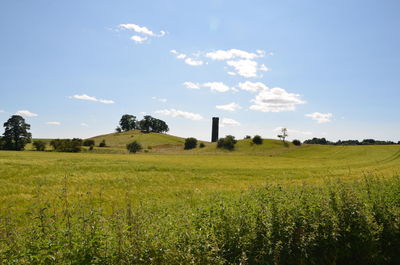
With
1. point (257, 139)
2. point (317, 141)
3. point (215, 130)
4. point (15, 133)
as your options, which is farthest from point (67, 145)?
point (317, 141)

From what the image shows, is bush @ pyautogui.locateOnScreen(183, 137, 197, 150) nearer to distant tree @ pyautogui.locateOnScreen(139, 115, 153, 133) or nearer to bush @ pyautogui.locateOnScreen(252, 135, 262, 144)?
bush @ pyautogui.locateOnScreen(252, 135, 262, 144)

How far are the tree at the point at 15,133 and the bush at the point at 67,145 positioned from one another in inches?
368

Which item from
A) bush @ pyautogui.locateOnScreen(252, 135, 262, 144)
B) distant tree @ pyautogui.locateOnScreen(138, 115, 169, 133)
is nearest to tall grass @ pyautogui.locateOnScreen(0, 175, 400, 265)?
bush @ pyautogui.locateOnScreen(252, 135, 262, 144)

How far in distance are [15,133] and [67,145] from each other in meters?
18.1

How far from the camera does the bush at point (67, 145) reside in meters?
85.1

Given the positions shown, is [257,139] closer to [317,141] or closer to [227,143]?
[227,143]

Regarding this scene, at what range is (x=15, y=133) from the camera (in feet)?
282

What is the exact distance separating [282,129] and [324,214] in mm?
107922

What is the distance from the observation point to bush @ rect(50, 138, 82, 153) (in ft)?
279

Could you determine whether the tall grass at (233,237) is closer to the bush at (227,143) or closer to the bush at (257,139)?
the bush at (227,143)

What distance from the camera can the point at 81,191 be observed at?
56.7ft

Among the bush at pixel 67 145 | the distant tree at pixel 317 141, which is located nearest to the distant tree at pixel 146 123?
the bush at pixel 67 145

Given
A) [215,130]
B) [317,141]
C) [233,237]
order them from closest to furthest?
1. [233,237]
2. [215,130]
3. [317,141]

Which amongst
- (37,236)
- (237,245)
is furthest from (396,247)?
(37,236)
